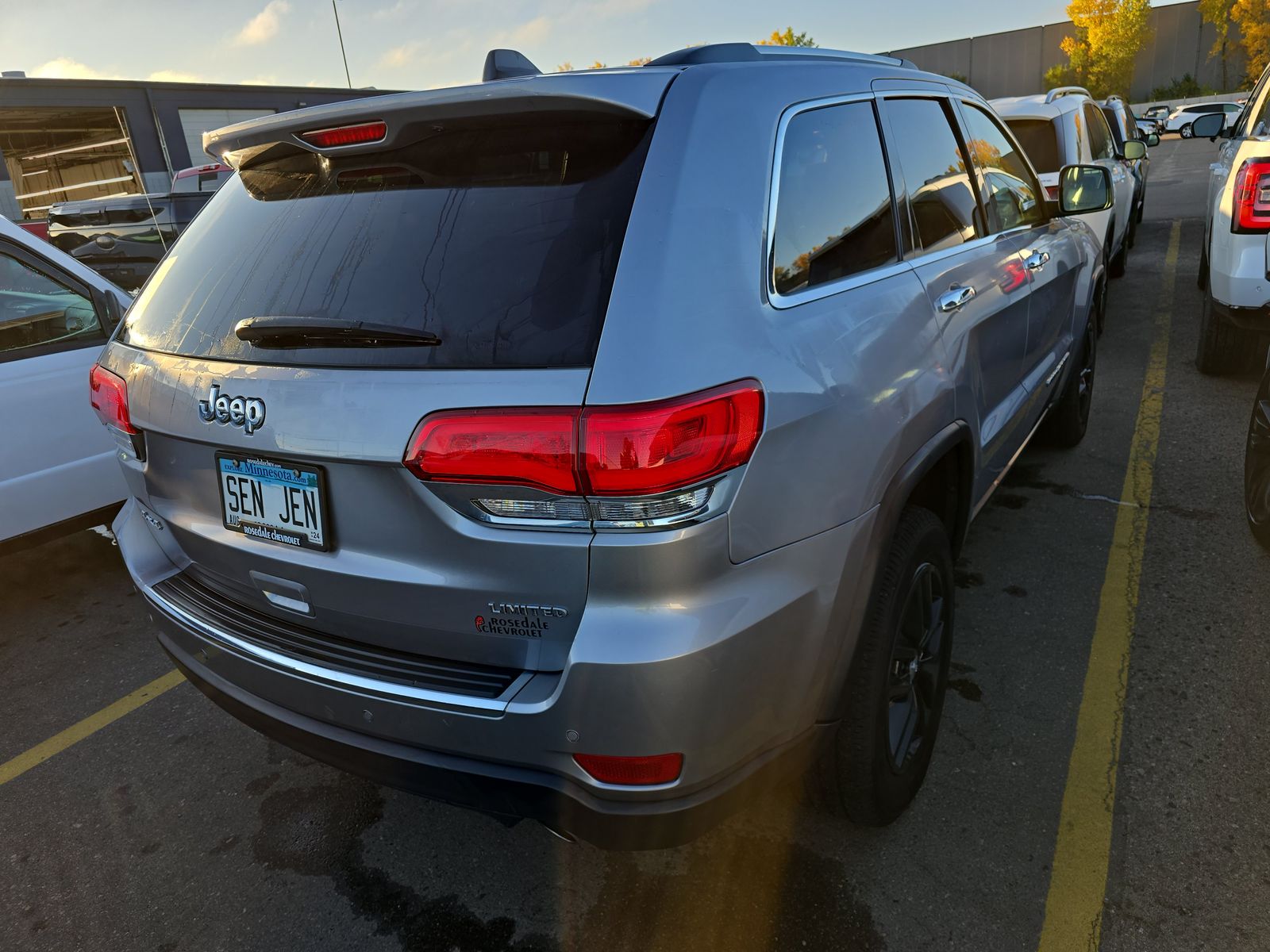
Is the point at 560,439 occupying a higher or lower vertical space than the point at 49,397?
higher

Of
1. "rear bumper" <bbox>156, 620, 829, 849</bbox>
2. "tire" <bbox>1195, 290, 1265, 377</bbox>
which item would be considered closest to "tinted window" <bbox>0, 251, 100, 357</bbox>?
"rear bumper" <bbox>156, 620, 829, 849</bbox>

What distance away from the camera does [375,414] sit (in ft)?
5.49

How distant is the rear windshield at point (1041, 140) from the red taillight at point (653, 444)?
20.9ft

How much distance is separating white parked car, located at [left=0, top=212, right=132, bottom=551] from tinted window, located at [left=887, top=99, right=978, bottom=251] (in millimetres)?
3350

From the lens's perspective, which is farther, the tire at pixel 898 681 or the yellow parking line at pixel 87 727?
the yellow parking line at pixel 87 727

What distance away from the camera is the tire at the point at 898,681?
2047 millimetres

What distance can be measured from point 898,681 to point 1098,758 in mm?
760

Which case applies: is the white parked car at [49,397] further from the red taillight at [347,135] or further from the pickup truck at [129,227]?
the pickup truck at [129,227]

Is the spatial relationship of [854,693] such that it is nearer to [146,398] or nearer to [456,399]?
[456,399]

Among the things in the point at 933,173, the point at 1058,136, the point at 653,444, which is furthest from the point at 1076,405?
the point at 653,444

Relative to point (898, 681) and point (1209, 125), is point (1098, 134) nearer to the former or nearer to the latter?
point (1209, 125)

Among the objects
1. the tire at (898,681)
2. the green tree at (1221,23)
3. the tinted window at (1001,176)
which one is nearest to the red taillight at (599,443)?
the tire at (898,681)

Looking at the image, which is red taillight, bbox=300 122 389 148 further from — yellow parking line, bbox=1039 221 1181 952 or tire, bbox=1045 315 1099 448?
tire, bbox=1045 315 1099 448

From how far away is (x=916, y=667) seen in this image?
2.39 metres
